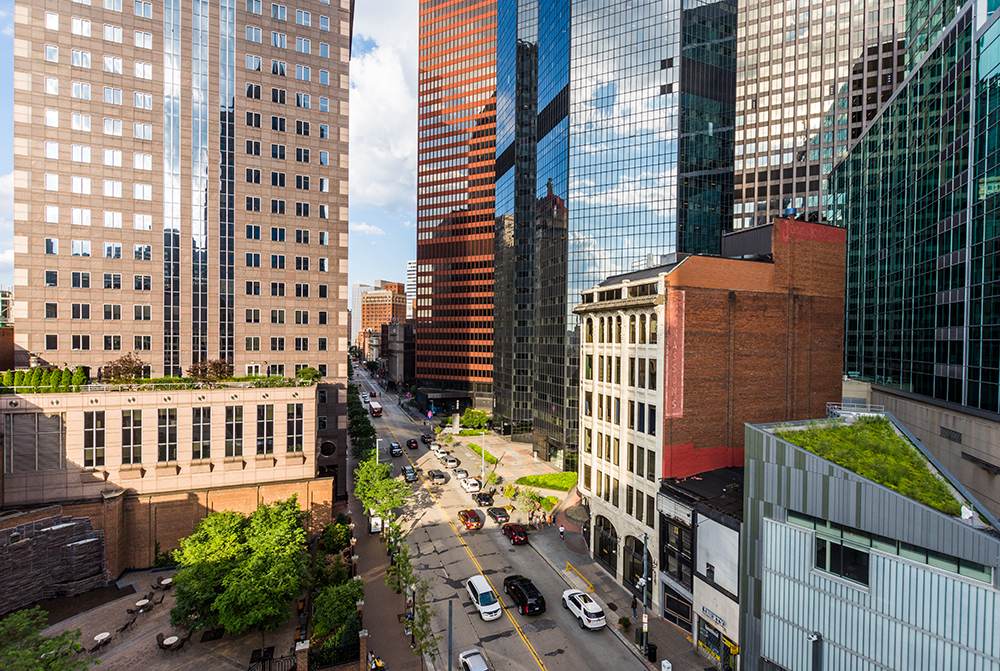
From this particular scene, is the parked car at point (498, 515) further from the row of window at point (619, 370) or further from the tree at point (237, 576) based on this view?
the tree at point (237, 576)

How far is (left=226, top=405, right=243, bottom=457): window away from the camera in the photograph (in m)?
39.9

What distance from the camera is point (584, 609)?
98.5 ft

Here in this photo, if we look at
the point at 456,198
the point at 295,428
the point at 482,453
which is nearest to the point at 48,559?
the point at 295,428

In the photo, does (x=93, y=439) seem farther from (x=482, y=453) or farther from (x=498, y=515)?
(x=482, y=453)

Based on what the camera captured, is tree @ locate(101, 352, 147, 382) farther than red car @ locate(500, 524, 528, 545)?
No

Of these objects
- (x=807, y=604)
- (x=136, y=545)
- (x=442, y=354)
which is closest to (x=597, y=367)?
(x=807, y=604)

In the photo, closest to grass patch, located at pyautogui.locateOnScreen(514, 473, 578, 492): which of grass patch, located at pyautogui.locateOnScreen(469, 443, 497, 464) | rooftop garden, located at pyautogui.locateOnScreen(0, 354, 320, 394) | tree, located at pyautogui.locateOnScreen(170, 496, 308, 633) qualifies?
grass patch, located at pyautogui.locateOnScreen(469, 443, 497, 464)

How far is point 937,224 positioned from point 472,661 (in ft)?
165

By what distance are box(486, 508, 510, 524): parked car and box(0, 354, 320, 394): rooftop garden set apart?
2242 centimetres

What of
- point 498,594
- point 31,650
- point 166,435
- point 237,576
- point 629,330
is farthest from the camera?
point 166,435

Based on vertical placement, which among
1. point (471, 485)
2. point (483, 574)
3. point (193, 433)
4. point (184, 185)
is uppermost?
point (184, 185)

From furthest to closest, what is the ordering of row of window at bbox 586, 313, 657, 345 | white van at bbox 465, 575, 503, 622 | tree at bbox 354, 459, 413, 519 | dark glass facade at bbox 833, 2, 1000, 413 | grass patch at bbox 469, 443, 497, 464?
grass patch at bbox 469, 443, 497, 464 → tree at bbox 354, 459, 413, 519 → row of window at bbox 586, 313, 657, 345 → dark glass facade at bbox 833, 2, 1000, 413 → white van at bbox 465, 575, 503, 622

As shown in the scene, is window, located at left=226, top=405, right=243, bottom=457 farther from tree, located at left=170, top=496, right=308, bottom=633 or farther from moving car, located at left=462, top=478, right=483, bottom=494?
moving car, located at left=462, top=478, right=483, bottom=494

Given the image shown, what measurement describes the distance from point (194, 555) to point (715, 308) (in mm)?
37413
